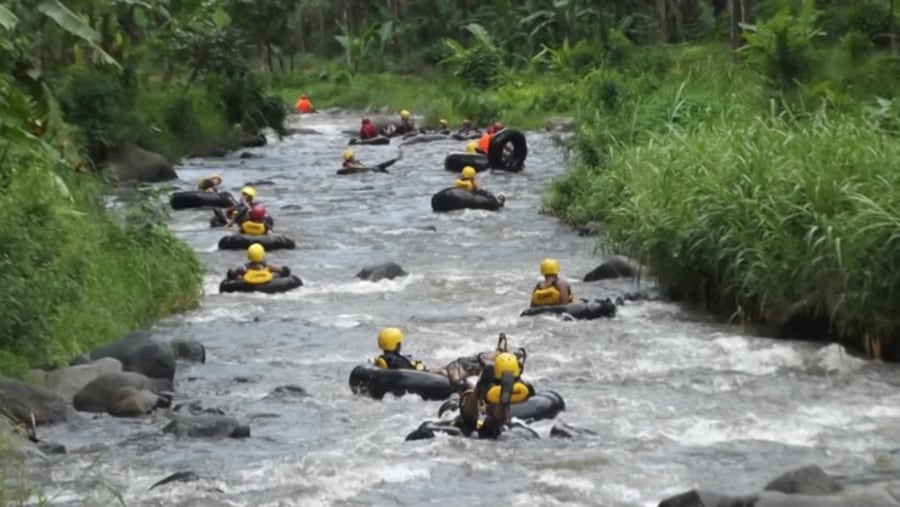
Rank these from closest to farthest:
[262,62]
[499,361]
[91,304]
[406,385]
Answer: [499,361] → [406,385] → [91,304] → [262,62]

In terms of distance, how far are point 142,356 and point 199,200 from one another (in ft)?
39.8

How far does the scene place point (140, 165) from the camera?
26.7 metres

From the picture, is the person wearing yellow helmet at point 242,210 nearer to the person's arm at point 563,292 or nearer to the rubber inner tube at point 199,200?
the rubber inner tube at point 199,200

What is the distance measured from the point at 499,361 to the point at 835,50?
12251 mm

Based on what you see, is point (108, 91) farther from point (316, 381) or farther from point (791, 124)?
point (316, 381)

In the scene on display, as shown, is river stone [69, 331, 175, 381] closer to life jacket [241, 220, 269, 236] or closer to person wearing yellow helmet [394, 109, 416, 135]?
life jacket [241, 220, 269, 236]

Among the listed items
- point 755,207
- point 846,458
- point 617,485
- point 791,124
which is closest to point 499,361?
point 617,485

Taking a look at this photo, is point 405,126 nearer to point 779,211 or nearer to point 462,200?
point 462,200

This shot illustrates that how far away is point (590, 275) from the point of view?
→ 51.6 feet

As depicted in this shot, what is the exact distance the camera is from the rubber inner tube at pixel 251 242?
1902 cm

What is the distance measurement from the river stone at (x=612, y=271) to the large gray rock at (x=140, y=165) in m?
12.3

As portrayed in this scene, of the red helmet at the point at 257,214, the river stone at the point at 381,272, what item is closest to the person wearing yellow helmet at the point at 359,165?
the red helmet at the point at 257,214

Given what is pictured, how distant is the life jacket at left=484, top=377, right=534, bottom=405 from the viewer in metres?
9.34

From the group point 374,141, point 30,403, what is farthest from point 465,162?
point 30,403
